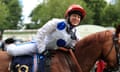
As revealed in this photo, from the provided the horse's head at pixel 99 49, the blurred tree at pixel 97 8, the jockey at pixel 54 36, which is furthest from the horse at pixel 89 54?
the blurred tree at pixel 97 8

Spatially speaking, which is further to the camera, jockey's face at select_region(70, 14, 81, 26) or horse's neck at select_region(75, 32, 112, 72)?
jockey's face at select_region(70, 14, 81, 26)

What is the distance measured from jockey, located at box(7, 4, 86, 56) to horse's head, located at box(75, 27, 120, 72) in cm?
19

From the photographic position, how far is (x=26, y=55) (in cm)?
612

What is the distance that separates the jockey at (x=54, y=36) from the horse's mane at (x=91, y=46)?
13 centimetres

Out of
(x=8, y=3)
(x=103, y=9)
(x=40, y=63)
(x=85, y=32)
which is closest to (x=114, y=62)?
(x=40, y=63)

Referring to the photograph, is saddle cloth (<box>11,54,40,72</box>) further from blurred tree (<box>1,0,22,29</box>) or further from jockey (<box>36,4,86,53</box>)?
blurred tree (<box>1,0,22,29</box>)

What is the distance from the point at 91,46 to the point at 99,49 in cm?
13

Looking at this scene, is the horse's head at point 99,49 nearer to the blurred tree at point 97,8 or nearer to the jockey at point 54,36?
the jockey at point 54,36

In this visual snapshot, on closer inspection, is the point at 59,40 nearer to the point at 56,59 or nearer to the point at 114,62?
the point at 56,59

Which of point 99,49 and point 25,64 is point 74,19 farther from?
point 25,64

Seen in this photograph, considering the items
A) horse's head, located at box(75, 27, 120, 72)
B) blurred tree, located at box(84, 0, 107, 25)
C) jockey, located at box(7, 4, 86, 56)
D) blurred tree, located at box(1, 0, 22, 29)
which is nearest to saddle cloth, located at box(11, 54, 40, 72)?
jockey, located at box(7, 4, 86, 56)

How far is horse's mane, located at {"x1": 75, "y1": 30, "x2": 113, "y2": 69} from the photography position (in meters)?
6.07

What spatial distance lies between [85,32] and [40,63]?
16262mm

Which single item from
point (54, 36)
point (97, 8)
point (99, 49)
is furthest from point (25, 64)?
point (97, 8)
